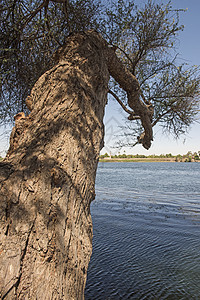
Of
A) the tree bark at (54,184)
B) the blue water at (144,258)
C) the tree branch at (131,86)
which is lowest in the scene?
the blue water at (144,258)

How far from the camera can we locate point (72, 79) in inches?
112

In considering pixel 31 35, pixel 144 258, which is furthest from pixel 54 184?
pixel 144 258

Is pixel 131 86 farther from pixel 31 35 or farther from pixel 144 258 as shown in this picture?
pixel 144 258

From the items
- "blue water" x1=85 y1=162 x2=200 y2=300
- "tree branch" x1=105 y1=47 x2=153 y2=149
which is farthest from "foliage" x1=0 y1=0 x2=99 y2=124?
"blue water" x1=85 y1=162 x2=200 y2=300

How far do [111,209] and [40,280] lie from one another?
12.3 metres

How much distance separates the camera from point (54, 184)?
80.4 inches

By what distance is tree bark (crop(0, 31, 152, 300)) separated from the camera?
1605 mm

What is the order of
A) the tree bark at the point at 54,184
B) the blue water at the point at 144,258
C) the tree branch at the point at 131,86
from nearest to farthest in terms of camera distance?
1. the tree bark at the point at 54,184
2. the tree branch at the point at 131,86
3. the blue water at the point at 144,258

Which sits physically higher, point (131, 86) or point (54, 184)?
point (131, 86)

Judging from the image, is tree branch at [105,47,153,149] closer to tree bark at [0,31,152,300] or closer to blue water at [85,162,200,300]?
tree bark at [0,31,152,300]

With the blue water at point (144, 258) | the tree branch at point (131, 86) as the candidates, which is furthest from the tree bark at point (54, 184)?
the blue water at point (144, 258)

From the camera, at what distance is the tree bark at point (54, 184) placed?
5.27 feet

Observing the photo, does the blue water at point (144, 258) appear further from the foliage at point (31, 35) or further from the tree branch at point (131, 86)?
the foliage at point (31, 35)

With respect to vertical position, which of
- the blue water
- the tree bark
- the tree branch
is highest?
the tree branch
